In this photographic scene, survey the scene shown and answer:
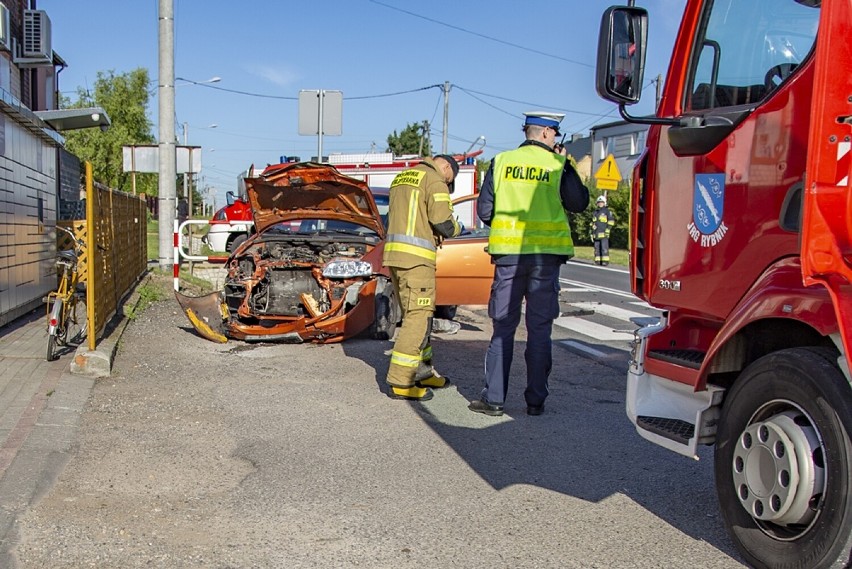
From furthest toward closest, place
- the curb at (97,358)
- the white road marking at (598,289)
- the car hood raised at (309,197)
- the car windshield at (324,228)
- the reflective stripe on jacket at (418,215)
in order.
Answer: the white road marking at (598,289) < the car windshield at (324,228) < the car hood raised at (309,197) < the curb at (97,358) < the reflective stripe on jacket at (418,215)

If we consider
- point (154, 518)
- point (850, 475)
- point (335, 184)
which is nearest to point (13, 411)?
point (154, 518)

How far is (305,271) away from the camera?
893cm

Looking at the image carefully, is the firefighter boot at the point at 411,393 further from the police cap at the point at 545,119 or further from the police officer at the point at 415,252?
the police cap at the point at 545,119

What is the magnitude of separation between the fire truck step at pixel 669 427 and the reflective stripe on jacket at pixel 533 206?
192 centimetres

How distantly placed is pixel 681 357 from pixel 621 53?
1401 millimetres

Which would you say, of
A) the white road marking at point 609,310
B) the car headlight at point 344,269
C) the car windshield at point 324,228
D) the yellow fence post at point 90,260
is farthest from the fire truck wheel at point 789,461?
the white road marking at point 609,310

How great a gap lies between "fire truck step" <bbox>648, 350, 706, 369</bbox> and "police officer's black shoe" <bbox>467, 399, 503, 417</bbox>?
200 centimetres

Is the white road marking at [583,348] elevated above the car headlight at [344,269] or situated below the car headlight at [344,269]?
below

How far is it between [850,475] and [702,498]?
1.64 meters

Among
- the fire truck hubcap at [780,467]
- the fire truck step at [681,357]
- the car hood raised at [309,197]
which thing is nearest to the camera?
the fire truck hubcap at [780,467]

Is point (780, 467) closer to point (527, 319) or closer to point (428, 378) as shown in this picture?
point (527, 319)

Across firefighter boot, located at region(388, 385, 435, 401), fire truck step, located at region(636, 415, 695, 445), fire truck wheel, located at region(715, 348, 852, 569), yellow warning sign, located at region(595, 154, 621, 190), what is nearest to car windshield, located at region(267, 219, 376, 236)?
firefighter boot, located at region(388, 385, 435, 401)

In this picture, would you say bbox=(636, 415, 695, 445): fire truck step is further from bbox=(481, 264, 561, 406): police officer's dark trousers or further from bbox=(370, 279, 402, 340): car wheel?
bbox=(370, 279, 402, 340): car wheel

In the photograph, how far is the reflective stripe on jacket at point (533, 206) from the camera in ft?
18.5
